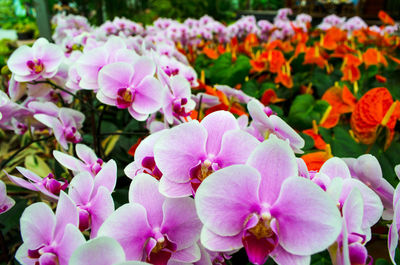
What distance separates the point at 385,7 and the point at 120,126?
9.34m

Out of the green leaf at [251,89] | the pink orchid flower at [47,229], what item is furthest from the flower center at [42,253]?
the green leaf at [251,89]

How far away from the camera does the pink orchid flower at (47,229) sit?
0.30 metres

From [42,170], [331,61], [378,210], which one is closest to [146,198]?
[378,210]

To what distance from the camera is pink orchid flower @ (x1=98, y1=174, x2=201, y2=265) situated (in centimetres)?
30

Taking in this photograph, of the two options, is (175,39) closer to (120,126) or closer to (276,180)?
(120,126)

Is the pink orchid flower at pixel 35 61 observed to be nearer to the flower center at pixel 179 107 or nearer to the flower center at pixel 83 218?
the flower center at pixel 179 107

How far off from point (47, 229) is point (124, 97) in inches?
12.9

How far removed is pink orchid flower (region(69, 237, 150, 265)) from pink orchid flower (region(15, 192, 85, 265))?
0.20 ft

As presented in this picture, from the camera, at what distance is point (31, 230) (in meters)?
0.32

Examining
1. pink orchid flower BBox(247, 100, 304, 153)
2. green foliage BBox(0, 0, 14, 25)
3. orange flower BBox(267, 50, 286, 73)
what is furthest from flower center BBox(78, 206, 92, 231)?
green foliage BBox(0, 0, 14, 25)

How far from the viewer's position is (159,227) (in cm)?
31

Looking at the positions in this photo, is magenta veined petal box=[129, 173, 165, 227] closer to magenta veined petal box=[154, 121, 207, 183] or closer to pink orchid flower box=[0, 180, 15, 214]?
magenta veined petal box=[154, 121, 207, 183]

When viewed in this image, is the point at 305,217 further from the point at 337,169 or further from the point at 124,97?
the point at 124,97

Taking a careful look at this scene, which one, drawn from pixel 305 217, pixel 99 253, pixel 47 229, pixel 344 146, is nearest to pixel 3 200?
pixel 47 229
